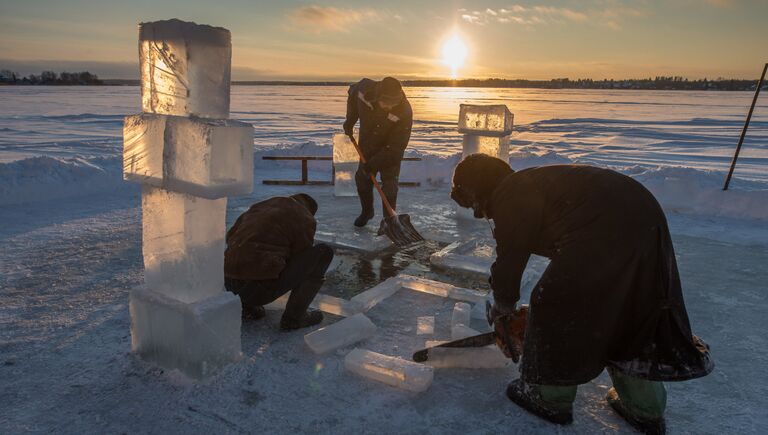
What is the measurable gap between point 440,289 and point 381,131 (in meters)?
2.64

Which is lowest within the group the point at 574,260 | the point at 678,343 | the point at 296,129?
the point at 296,129

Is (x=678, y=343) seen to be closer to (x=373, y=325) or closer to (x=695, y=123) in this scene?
(x=373, y=325)

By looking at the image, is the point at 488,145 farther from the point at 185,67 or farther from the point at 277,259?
the point at 185,67

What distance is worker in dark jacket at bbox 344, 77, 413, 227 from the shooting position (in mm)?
6199

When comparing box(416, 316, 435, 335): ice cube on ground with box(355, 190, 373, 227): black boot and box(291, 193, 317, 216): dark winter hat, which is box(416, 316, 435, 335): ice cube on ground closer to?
box(291, 193, 317, 216): dark winter hat

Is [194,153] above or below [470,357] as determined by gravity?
above

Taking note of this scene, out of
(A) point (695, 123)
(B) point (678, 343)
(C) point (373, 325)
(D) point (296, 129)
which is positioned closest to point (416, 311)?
(C) point (373, 325)

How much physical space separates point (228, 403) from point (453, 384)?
1241mm

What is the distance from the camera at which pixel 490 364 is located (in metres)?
3.14

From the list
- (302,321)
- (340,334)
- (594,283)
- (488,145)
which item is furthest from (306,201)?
(488,145)

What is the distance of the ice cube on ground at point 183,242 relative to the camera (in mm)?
2740

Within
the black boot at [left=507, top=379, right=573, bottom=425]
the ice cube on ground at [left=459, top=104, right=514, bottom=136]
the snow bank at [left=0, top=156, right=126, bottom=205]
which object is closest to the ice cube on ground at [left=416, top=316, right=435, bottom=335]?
the black boot at [left=507, top=379, right=573, bottom=425]

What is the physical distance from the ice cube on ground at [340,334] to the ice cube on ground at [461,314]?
2.02 ft

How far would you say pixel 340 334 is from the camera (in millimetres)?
3383
